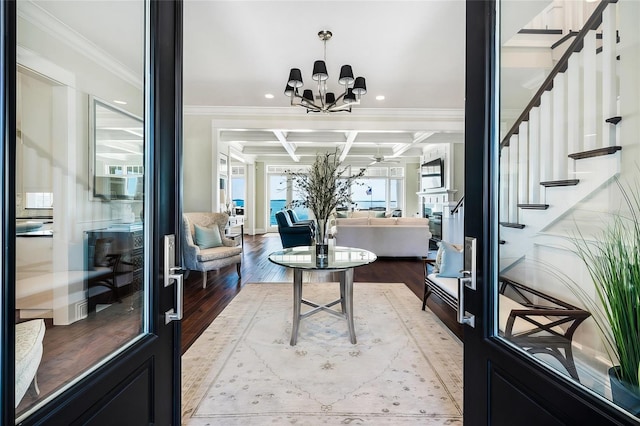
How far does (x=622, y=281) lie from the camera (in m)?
0.81

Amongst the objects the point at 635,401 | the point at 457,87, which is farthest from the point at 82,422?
the point at 457,87

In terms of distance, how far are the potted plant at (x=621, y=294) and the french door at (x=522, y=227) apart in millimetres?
42

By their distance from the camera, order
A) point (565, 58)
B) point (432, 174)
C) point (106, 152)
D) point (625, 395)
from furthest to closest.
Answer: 1. point (432, 174)
2. point (106, 152)
3. point (565, 58)
4. point (625, 395)

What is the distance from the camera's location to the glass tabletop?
8.63 ft

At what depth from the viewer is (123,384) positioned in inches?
38.0

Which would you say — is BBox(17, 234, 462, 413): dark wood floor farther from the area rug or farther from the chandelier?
the chandelier

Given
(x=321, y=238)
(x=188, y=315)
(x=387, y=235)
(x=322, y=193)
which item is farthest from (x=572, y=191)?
(x=387, y=235)

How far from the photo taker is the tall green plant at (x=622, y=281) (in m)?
0.76

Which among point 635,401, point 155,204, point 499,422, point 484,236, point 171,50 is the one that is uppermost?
point 171,50

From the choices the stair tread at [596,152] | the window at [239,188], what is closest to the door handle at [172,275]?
the stair tread at [596,152]

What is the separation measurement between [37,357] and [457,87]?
16.4 feet

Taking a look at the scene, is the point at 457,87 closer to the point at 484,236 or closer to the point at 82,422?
the point at 484,236

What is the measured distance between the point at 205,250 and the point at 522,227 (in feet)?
13.3

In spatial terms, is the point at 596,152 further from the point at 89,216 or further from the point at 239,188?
the point at 239,188
